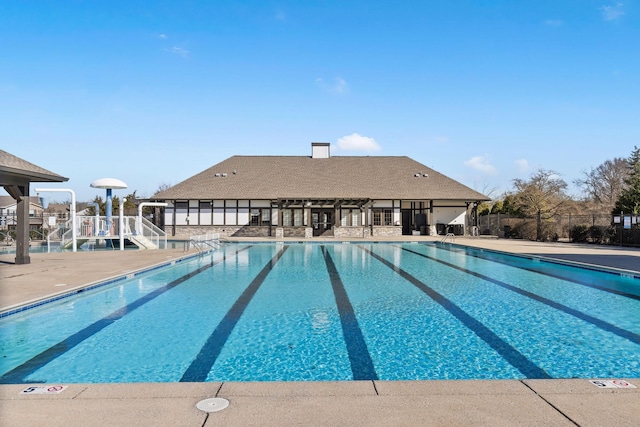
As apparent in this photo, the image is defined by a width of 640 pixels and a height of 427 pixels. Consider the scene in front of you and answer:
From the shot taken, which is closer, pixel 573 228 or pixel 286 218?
pixel 573 228

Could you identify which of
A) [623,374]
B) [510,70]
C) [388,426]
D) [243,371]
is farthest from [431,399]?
[510,70]

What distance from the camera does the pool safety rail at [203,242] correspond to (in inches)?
713

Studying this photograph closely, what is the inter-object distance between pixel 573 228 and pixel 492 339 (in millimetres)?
21971

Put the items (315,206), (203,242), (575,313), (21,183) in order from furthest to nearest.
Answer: (315,206) → (203,242) → (21,183) → (575,313)

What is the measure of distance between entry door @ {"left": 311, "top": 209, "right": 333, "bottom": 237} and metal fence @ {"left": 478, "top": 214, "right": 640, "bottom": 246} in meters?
13.3

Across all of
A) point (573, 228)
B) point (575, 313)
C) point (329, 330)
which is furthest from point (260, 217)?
point (575, 313)

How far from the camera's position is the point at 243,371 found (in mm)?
4891

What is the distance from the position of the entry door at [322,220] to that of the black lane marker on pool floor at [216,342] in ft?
65.0

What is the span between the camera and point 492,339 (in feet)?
19.8

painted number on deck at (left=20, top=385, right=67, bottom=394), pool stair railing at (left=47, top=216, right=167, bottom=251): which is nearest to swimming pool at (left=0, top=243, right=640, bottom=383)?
painted number on deck at (left=20, top=385, right=67, bottom=394)

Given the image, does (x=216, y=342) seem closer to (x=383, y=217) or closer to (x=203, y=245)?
(x=203, y=245)

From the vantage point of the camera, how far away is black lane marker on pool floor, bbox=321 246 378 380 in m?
4.86

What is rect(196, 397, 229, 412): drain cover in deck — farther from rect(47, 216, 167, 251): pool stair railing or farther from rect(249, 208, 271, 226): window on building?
rect(249, 208, 271, 226): window on building

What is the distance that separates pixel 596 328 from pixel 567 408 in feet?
14.5
